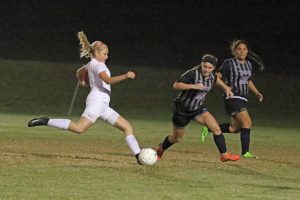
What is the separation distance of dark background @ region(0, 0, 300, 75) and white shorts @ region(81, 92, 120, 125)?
23119 mm

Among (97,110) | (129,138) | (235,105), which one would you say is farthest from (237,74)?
(97,110)

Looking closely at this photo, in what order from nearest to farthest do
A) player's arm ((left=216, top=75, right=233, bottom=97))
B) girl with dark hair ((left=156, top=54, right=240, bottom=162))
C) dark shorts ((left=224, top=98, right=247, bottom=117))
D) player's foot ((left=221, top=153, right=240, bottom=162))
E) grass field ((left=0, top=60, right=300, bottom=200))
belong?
grass field ((left=0, top=60, right=300, bottom=200)) → girl with dark hair ((left=156, top=54, right=240, bottom=162)) → player's foot ((left=221, top=153, right=240, bottom=162)) → player's arm ((left=216, top=75, right=233, bottom=97)) → dark shorts ((left=224, top=98, right=247, bottom=117))

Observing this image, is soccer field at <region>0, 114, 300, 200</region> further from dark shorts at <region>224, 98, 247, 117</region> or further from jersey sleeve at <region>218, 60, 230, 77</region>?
jersey sleeve at <region>218, 60, 230, 77</region>

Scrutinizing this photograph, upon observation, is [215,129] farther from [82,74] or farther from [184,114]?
[82,74]

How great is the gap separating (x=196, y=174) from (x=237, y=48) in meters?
3.22

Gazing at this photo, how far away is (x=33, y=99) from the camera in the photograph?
26969 millimetres

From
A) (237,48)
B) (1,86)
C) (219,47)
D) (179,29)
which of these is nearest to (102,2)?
(179,29)

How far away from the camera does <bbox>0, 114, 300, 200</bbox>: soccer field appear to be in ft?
28.7

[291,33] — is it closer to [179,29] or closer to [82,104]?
[179,29]

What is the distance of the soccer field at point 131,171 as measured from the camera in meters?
8.74

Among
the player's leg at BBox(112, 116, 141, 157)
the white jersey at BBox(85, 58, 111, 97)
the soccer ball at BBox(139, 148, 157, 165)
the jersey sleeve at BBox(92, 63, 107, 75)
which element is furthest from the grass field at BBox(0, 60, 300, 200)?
the jersey sleeve at BBox(92, 63, 107, 75)

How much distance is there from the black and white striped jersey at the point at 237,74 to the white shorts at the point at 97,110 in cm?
267

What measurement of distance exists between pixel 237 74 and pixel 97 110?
2.98 m

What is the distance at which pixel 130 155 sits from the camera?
12977mm
